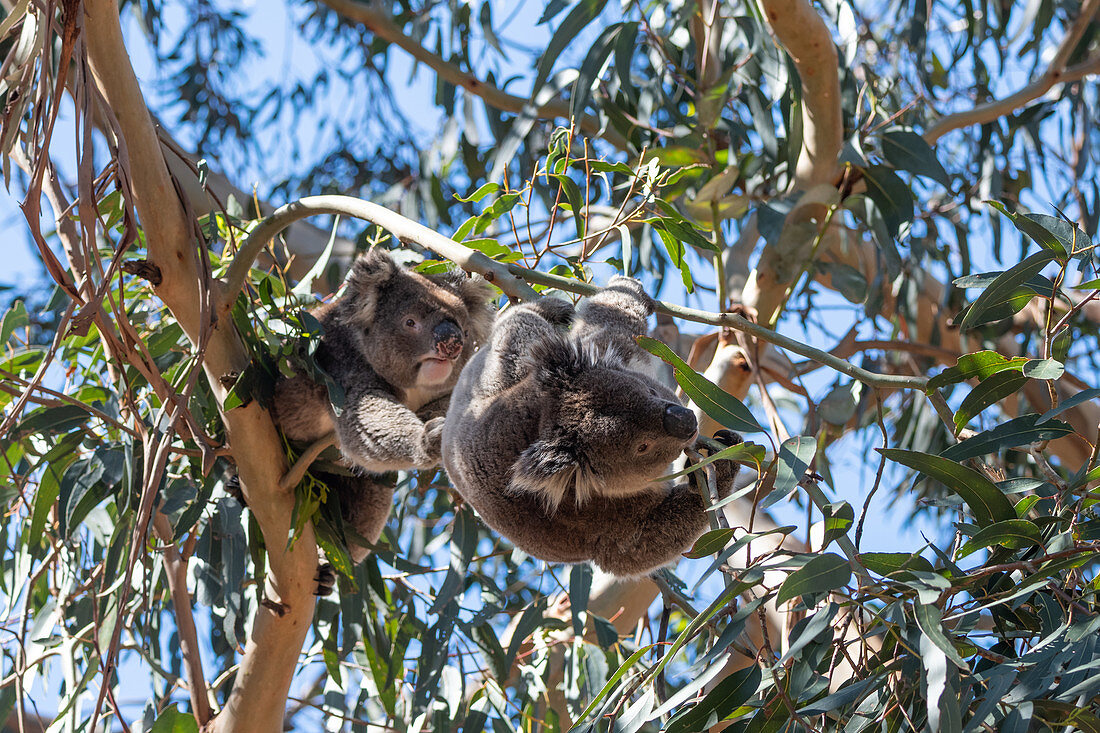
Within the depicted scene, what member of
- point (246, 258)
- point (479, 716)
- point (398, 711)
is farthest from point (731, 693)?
point (398, 711)

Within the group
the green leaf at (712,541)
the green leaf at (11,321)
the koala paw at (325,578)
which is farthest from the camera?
the koala paw at (325,578)

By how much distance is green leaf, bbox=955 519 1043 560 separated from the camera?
1474 millimetres

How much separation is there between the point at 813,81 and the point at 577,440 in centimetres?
208

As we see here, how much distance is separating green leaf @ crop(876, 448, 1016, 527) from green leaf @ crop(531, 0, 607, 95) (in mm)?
1954

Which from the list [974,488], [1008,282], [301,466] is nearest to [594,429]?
[974,488]

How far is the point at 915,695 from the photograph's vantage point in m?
1.50

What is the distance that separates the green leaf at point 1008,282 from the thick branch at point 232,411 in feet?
4.55

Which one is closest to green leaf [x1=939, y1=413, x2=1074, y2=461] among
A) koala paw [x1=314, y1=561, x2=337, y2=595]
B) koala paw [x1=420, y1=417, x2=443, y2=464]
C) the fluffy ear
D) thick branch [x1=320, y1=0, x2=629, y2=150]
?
koala paw [x1=420, y1=417, x2=443, y2=464]

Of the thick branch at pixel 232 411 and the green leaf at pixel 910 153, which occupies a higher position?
the green leaf at pixel 910 153

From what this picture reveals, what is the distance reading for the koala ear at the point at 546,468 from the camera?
5.31 feet

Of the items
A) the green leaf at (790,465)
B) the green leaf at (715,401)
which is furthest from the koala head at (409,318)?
the green leaf at (790,465)

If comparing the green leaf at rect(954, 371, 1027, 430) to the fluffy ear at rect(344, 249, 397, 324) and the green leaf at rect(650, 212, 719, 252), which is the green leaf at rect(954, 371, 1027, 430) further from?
the fluffy ear at rect(344, 249, 397, 324)

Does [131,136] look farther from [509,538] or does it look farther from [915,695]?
[915,695]

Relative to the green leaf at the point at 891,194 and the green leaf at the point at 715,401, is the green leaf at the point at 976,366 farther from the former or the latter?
the green leaf at the point at 891,194
